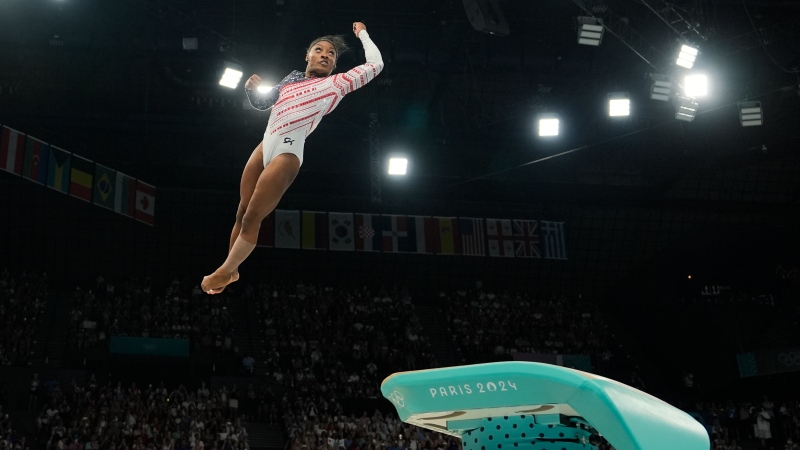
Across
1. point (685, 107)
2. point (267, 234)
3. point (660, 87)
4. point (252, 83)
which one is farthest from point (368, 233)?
point (252, 83)

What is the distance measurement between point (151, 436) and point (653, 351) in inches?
786

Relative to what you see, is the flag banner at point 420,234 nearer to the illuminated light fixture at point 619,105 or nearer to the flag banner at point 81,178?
the illuminated light fixture at point 619,105

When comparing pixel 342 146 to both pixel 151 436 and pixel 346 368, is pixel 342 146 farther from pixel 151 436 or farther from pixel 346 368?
pixel 151 436

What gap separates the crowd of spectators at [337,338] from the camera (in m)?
24.8

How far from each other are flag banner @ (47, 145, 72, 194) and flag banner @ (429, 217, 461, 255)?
12275 millimetres

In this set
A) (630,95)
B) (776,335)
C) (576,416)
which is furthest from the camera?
(776,335)

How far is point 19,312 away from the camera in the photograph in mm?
25031

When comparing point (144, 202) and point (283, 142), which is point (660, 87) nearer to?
point (283, 142)

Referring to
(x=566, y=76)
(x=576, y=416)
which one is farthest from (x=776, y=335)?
(x=576, y=416)

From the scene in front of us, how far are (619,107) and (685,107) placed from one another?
2.84m

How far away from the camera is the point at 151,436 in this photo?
18.3m

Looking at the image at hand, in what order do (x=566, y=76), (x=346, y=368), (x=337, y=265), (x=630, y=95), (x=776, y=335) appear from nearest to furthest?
(x=630, y=95)
(x=566, y=76)
(x=346, y=368)
(x=776, y=335)
(x=337, y=265)

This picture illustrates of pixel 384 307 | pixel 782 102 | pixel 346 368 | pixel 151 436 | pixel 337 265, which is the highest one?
pixel 782 102

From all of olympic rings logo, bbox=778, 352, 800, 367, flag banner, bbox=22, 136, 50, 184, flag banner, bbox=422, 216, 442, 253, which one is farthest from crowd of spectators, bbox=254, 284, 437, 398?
olympic rings logo, bbox=778, 352, 800, 367
